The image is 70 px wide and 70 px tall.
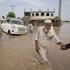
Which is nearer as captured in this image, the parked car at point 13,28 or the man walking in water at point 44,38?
the man walking in water at point 44,38

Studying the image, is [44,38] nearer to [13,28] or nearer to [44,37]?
[44,37]

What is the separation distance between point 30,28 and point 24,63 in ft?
77.3

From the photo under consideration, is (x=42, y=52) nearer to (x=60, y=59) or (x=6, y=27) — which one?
(x=60, y=59)

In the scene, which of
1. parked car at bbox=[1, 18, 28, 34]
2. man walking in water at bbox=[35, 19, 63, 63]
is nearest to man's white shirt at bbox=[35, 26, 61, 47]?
man walking in water at bbox=[35, 19, 63, 63]

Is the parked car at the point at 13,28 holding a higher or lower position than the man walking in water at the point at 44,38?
lower

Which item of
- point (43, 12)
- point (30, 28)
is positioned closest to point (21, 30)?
point (30, 28)

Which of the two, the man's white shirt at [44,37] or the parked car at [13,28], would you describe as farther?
the parked car at [13,28]

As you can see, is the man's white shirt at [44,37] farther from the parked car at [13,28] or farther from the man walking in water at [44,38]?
the parked car at [13,28]

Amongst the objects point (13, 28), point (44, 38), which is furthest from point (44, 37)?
point (13, 28)

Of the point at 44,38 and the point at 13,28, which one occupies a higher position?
the point at 44,38

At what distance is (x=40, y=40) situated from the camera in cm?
901

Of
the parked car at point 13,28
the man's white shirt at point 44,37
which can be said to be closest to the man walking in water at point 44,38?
the man's white shirt at point 44,37

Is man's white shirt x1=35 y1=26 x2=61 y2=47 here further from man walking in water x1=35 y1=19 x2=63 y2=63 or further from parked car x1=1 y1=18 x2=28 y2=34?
parked car x1=1 y1=18 x2=28 y2=34

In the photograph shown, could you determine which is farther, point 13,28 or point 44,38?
point 13,28
